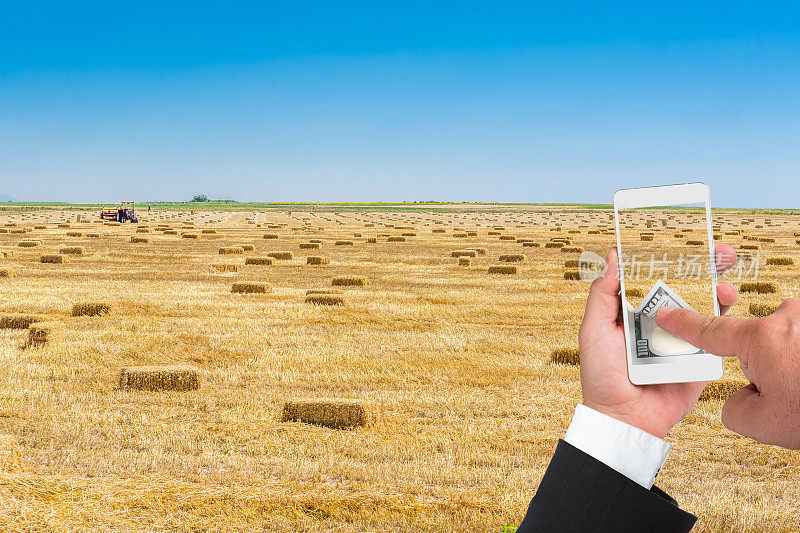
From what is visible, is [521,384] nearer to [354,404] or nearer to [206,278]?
[354,404]

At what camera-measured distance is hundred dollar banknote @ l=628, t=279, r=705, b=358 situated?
2.07 meters

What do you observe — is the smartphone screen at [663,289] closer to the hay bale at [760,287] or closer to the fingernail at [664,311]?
the fingernail at [664,311]

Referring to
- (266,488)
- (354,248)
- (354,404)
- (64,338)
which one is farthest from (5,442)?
(354,248)

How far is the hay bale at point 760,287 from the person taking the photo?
73.4 feet

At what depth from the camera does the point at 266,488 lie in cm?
729

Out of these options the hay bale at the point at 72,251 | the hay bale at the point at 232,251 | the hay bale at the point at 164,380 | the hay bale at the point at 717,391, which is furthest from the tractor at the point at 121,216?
the hay bale at the point at 717,391

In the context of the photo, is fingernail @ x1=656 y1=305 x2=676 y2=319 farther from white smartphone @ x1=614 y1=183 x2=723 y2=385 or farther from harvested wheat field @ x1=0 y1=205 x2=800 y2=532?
harvested wheat field @ x1=0 y1=205 x2=800 y2=532

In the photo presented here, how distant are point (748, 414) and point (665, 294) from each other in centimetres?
45

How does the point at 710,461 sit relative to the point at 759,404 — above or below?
below

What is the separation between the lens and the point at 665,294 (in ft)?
6.81

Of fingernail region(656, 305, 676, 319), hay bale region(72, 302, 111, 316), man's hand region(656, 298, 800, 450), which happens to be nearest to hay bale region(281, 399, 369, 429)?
fingernail region(656, 305, 676, 319)

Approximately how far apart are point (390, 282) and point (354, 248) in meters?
14.4

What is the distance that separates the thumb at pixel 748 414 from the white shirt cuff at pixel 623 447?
39 cm

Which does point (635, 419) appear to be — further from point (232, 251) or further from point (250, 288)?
point (232, 251)
